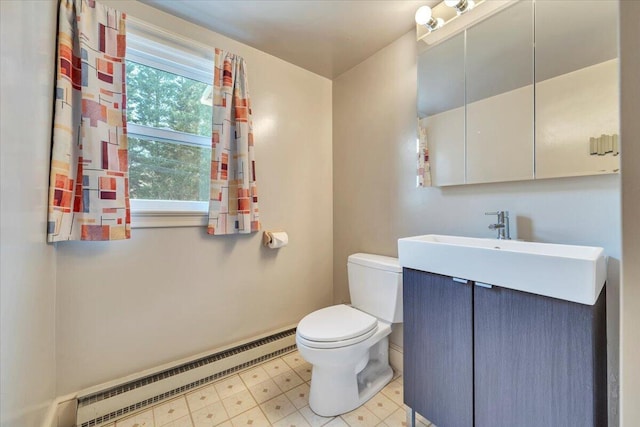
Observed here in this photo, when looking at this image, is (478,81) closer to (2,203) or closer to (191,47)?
(191,47)

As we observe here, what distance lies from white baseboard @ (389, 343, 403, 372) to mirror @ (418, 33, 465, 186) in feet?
3.59

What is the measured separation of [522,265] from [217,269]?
1.59m

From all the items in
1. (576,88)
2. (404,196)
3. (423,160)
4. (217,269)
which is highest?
(576,88)

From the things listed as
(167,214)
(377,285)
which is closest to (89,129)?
(167,214)

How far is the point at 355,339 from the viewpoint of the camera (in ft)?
4.51

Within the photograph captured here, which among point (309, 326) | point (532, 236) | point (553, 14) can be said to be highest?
point (553, 14)

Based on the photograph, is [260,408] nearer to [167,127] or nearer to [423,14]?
[167,127]

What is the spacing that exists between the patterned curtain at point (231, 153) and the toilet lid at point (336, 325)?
679mm

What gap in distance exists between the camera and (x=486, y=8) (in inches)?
53.7

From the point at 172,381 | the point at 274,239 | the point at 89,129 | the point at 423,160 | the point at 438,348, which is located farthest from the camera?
the point at 274,239

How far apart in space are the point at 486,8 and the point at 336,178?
1.38 metres

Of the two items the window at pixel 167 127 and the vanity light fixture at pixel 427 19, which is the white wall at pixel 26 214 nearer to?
the window at pixel 167 127

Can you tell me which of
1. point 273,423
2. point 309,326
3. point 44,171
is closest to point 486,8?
point 309,326

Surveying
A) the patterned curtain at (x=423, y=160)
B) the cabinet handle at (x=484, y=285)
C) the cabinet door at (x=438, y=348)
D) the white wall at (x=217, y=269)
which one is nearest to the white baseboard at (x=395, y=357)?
the cabinet door at (x=438, y=348)
